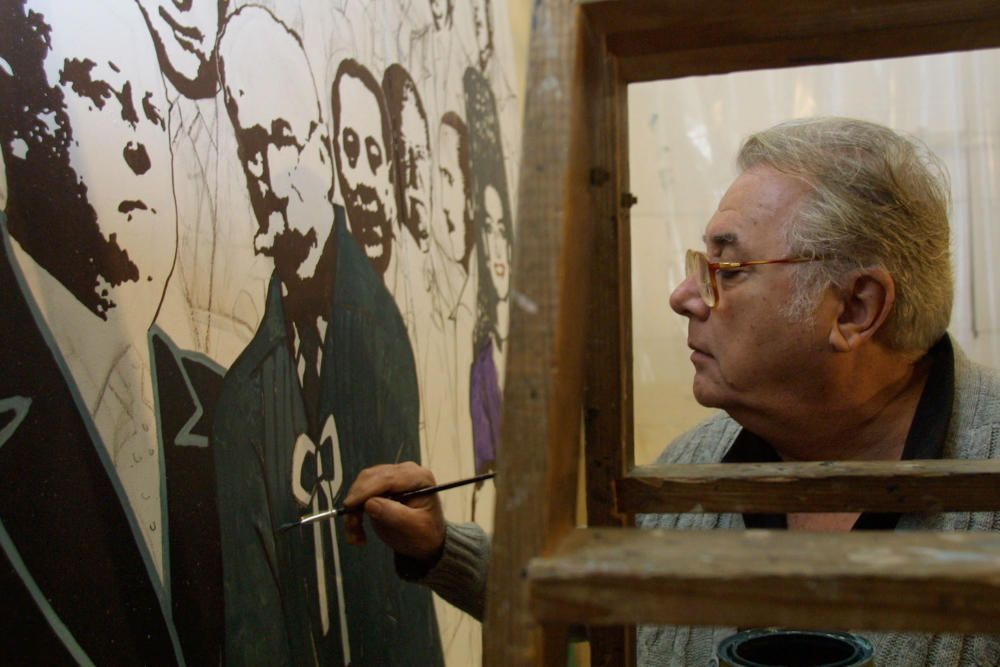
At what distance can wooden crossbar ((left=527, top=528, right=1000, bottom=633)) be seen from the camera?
1.67ft

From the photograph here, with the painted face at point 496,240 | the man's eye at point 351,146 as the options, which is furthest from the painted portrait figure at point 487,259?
the man's eye at point 351,146

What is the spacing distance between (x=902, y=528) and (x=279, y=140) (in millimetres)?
1006

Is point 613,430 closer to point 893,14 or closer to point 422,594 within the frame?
point 893,14

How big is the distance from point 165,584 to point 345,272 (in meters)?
0.60

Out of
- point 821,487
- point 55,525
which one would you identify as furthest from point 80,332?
point 821,487

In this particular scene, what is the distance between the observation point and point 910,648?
45.3 inches

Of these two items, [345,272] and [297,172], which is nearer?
[297,172]

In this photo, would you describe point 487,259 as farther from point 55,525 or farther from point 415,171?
point 55,525

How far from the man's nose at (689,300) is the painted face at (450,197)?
592 millimetres

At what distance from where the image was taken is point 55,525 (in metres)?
0.85

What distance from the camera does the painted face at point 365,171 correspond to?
4.81ft

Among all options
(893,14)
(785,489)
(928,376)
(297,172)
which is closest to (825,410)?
(928,376)

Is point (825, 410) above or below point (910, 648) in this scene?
above

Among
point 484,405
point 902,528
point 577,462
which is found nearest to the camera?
point 577,462
